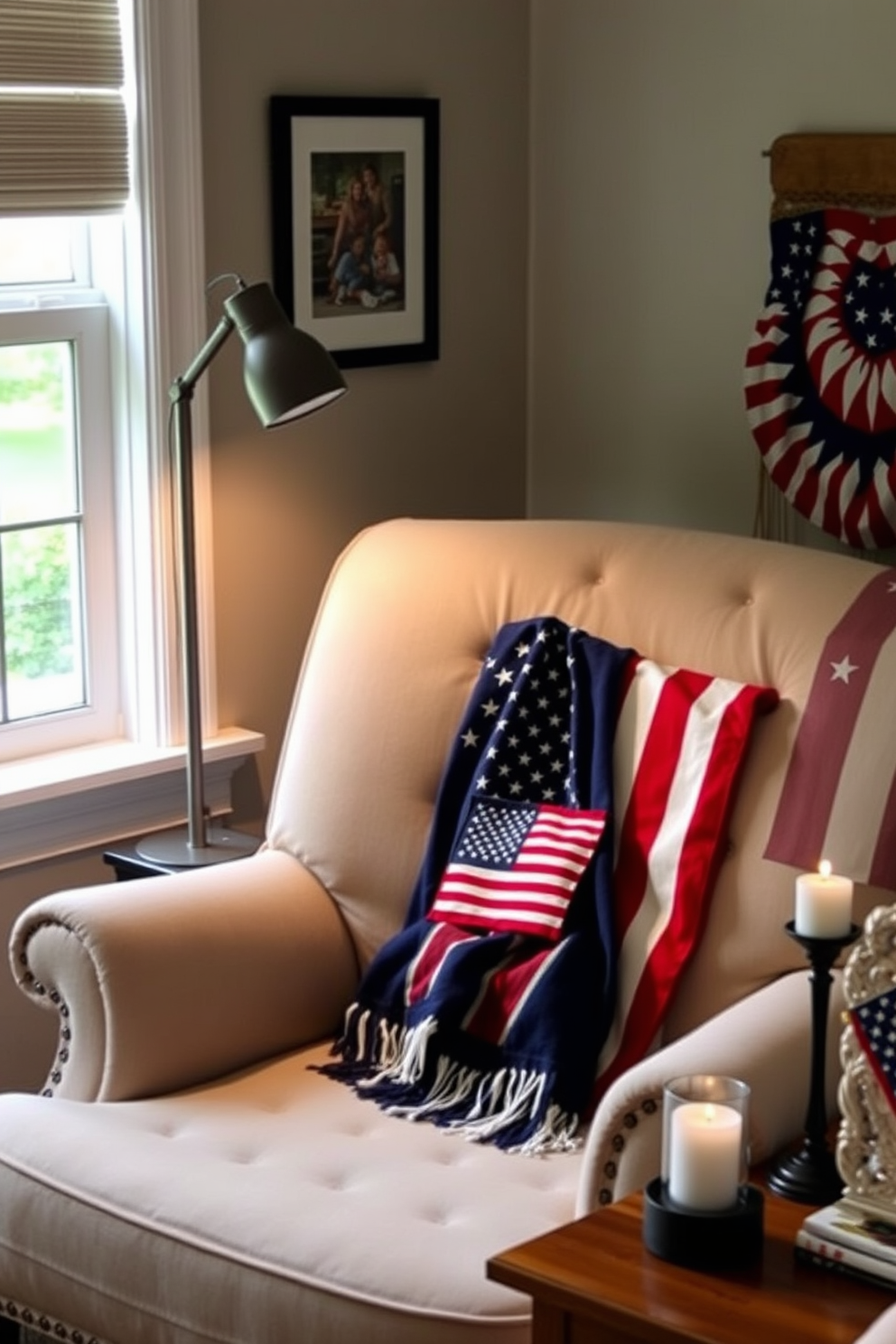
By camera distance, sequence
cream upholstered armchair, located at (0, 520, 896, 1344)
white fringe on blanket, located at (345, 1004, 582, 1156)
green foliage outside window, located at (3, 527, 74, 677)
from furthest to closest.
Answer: green foliage outside window, located at (3, 527, 74, 677)
white fringe on blanket, located at (345, 1004, 582, 1156)
cream upholstered armchair, located at (0, 520, 896, 1344)

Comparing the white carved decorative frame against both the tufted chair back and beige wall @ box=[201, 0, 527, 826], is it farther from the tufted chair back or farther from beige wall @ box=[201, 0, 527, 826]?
beige wall @ box=[201, 0, 527, 826]

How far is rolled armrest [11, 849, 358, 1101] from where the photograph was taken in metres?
2.37

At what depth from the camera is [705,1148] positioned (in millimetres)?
1715

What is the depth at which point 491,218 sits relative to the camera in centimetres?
344

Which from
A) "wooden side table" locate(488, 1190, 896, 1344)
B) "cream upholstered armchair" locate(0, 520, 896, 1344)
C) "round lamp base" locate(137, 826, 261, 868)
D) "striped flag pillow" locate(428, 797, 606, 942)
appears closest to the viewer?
"wooden side table" locate(488, 1190, 896, 1344)

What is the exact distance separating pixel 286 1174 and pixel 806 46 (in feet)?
6.23

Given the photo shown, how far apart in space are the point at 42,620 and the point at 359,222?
81 cm

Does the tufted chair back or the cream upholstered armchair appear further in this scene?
the tufted chair back

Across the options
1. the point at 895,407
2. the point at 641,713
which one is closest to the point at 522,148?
the point at 895,407

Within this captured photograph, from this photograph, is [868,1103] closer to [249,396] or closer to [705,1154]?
[705,1154]

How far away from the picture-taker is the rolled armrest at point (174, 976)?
93.4 inches

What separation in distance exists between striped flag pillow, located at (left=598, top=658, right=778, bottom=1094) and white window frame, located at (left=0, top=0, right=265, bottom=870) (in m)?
0.84

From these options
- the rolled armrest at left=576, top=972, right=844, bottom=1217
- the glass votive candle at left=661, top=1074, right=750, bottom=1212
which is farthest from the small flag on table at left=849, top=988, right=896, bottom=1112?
the rolled armrest at left=576, top=972, right=844, bottom=1217

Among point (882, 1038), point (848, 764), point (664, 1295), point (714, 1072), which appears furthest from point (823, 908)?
point (848, 764)
